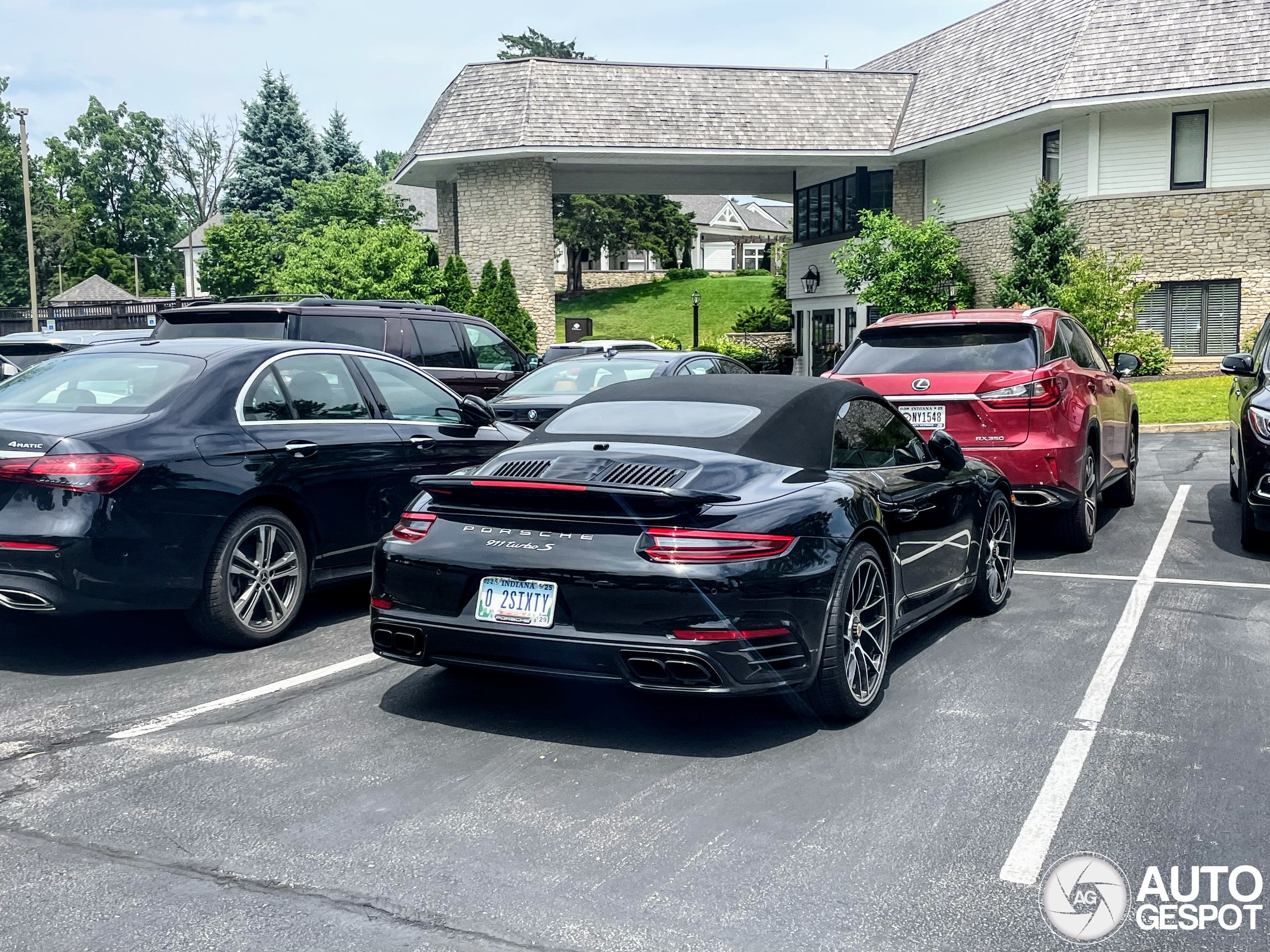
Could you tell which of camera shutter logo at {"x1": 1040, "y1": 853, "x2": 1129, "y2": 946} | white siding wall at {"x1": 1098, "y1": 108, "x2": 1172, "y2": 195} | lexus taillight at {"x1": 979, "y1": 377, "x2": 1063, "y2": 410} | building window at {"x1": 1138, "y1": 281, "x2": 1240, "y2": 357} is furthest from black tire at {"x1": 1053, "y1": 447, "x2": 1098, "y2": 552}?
white siding wall at {"x1": 1098, "y1": 108, "x2": 1172, "y2": 195}

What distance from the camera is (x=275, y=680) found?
5.96 m

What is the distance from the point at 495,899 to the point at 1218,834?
2.35m

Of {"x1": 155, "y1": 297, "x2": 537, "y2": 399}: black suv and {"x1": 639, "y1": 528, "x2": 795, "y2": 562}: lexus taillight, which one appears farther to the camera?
{"x1": 155, "y1": 297, "x2": 537, "y2": 399}: black suv

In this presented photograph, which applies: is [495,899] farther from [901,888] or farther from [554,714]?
[554,714]

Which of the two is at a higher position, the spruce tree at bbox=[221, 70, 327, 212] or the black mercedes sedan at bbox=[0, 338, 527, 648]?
the spruce tree at bbox=[221, 70, 327, 212]

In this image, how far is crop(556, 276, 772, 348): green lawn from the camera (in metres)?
58.5

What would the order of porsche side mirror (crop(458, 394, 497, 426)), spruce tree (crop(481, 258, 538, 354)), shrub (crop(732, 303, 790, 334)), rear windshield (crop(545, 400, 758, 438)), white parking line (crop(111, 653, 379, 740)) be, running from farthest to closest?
shrub (crop(732, 303, 790, 334)) → spruce tree (crop(481, 258, 538, 354)) → porsche side mirror (crop(458, 394, 497, 426)) → rear windshield (crop(545, 400, 758, 438)) → white parking line (crop(111, 653, 379, 740))

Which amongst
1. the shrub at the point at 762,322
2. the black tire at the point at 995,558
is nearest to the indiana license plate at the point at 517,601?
the black tire at the point at 995,558

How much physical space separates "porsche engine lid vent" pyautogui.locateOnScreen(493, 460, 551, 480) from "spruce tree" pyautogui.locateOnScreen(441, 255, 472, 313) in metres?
28.4

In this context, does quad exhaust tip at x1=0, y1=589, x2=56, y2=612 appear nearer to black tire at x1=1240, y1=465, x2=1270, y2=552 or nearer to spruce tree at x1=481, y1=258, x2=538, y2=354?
black tire at x1=1240, y1=465, x2=1270, y2=552

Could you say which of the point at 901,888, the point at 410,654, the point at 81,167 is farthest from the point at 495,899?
the point at 81,167

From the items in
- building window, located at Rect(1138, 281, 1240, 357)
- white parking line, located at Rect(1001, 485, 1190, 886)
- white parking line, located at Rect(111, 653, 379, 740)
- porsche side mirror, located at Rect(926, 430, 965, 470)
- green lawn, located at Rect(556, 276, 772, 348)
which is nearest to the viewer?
white parking line, located at Rect(1001, 485, 1190, 886)

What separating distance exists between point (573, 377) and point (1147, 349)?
18.9m

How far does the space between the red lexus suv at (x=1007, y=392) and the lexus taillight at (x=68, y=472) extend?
5203 mm
